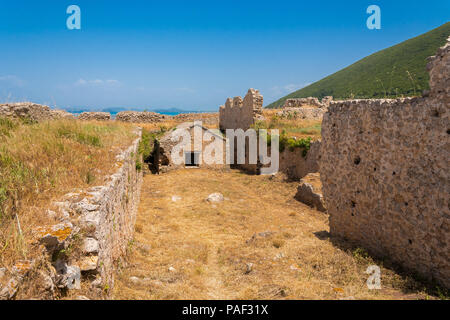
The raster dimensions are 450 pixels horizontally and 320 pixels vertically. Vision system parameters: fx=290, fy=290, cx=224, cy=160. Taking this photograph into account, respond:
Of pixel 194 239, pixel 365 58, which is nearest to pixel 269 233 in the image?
pixel 194 239

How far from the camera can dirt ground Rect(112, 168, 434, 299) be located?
4.24 metres

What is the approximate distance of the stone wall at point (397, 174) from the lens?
404 cm

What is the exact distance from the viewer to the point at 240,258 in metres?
6.02

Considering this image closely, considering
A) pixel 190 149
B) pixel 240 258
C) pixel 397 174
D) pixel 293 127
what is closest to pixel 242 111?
pixel 293 127

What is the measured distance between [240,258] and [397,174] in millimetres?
3335

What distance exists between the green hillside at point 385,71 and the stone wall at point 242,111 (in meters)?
22.1

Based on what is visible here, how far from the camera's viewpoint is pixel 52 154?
486 cm

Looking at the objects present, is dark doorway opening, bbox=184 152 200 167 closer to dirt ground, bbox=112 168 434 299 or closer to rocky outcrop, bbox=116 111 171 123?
dirt ground, bbox=112 168 434 299

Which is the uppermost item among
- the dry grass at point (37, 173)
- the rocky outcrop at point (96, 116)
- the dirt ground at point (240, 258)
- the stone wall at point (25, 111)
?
the rocky outcrop at point (96, 116)

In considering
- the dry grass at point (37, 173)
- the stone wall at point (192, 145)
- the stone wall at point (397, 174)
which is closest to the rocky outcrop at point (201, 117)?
the stone wall at point (192, 145)

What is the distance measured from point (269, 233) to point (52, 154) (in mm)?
4992

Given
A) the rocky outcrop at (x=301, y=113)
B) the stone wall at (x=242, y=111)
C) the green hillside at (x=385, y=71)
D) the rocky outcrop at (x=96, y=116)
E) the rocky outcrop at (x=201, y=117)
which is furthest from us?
the green hillside at (x=385, y=71)

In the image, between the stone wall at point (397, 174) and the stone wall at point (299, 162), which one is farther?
the stone wall at point (299, 162)

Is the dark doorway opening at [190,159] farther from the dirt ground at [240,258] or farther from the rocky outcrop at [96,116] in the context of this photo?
the rocky outcrop at [96,116]
